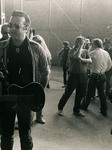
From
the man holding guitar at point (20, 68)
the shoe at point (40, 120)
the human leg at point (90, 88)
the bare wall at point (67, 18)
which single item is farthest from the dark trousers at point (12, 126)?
the bare wall at point (67, 18)

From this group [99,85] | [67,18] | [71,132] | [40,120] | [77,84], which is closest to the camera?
[71,132]

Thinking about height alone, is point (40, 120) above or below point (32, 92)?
below

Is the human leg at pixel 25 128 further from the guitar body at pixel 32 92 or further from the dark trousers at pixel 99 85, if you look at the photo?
the dark trousers at pixel 99 85

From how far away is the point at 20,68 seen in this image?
9.63ft

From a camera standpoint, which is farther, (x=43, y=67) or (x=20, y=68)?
(x=43, y=67)

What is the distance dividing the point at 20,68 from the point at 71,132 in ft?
7.52

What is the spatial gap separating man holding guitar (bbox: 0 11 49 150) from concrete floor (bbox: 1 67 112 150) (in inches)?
39.7

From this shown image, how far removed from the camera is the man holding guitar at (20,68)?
286 centimetres

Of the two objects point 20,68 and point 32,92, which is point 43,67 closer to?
point 20,68

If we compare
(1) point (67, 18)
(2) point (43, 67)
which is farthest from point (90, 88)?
(1) point (67, 18)

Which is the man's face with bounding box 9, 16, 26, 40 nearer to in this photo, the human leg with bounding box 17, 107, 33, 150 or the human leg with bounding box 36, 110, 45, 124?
the human leg with bounding box 17, 107, 33, 150

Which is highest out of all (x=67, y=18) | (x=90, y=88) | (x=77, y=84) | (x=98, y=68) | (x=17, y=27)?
(x=67, y=18)

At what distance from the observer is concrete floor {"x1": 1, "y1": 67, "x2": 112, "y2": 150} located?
4160 mm

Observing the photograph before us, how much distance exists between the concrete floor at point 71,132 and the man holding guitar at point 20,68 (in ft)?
3.31
